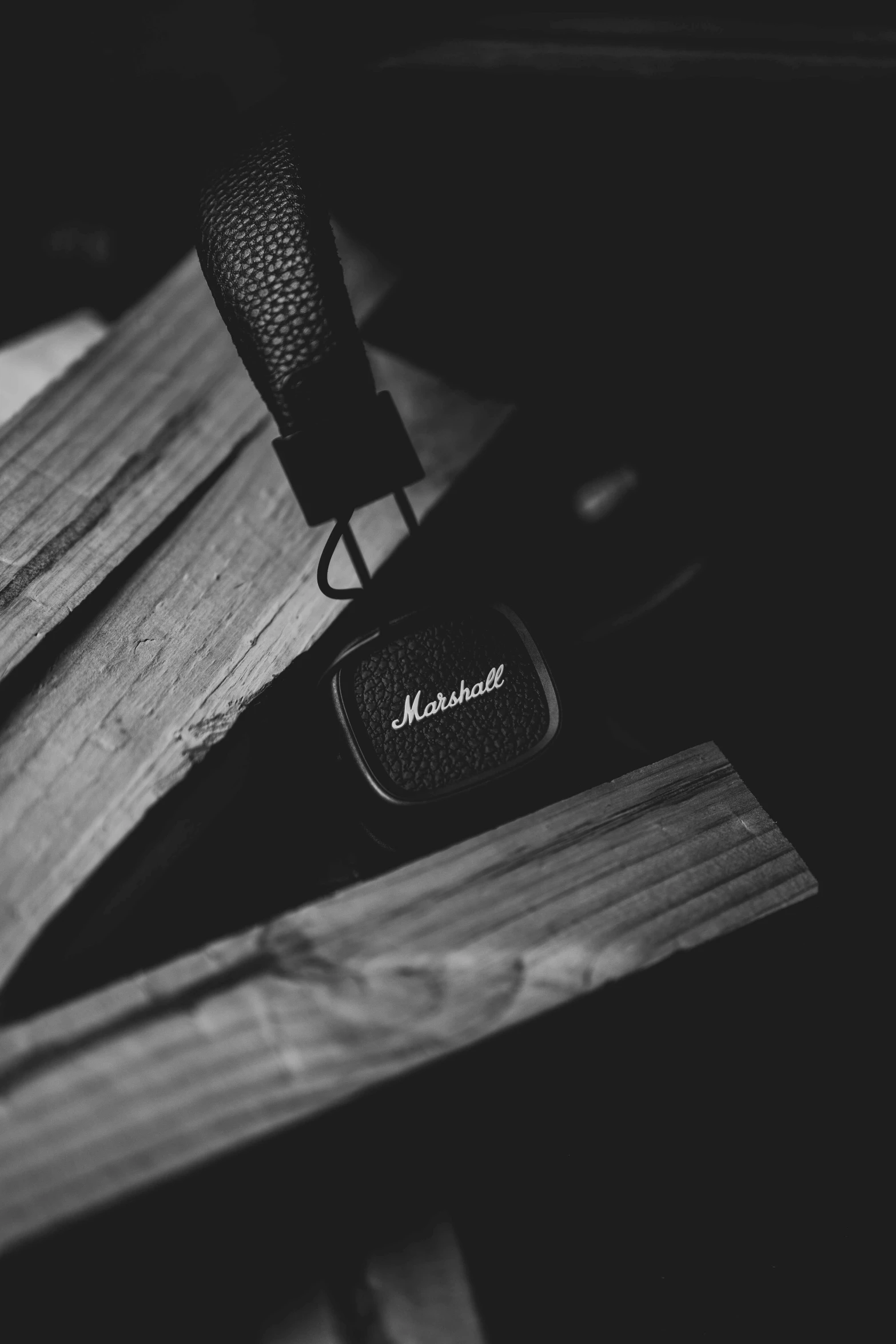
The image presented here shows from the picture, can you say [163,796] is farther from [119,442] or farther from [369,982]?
[119,442]

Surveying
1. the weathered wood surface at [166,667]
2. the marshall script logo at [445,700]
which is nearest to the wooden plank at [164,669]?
the weathered wood surface at [166,667]

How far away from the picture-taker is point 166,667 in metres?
0.65

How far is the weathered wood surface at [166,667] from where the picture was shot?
1.87 feet

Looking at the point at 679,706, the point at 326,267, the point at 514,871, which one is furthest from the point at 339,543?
the point at 679,706

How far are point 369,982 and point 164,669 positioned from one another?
30 cm

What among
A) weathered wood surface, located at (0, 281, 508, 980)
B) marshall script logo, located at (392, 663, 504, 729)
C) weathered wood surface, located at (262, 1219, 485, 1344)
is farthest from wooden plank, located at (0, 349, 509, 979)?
weathered wood surface, located at (262, 1219, 485, 1344)

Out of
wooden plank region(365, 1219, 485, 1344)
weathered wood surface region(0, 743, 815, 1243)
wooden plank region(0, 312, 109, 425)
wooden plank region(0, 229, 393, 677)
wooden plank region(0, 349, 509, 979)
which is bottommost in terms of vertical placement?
wooden plank region(365, 1219, 485, 1344)

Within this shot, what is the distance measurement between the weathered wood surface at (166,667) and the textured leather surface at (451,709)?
0.08 m

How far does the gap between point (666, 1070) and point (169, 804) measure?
21.2 inches

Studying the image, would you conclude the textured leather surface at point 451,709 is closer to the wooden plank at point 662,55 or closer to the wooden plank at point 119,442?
the wooden plank at point 119,442

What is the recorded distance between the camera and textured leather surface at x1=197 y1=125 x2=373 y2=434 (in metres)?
0.55

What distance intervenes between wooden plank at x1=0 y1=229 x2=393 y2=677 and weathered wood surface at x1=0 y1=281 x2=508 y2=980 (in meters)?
0.02

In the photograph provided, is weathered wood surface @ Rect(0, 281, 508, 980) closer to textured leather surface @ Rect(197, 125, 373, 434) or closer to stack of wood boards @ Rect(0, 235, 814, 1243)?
stack of wood boards @ Rect(0, 235, 814, 1243)

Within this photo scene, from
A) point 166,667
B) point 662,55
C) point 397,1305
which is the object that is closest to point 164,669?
point 166,667
